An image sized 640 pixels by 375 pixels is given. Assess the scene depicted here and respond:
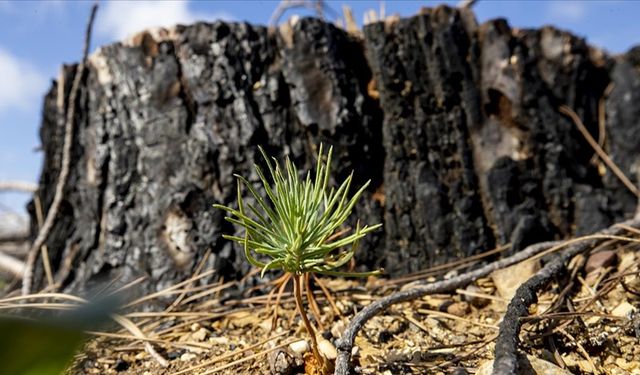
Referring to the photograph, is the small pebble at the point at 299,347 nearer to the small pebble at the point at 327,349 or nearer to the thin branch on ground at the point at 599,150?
the small pebble at the point at 327,349

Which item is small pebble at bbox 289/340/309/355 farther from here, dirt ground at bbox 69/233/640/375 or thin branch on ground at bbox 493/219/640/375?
thin branch on ground at bbox 493/219/640/375

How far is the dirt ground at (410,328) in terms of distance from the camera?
4.46 ft

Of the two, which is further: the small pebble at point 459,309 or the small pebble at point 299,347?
the small pebble at point 459,309

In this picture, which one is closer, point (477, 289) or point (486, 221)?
point (477, 289)

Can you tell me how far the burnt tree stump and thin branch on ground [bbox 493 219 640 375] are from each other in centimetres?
37

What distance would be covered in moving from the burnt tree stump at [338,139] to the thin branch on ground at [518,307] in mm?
372

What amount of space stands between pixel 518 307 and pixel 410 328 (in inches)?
14.0

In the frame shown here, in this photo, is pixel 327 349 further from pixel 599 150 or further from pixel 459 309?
pixel 599 150

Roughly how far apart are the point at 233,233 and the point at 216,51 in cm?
76

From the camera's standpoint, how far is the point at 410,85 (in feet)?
7.62

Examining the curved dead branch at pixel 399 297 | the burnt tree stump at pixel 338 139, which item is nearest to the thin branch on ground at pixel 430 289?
the curved dead branch at pixel 399 297

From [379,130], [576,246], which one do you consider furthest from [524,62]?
[576,246]

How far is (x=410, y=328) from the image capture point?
1586 mm

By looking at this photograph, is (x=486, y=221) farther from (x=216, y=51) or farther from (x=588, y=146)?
(x=216, y=51)
